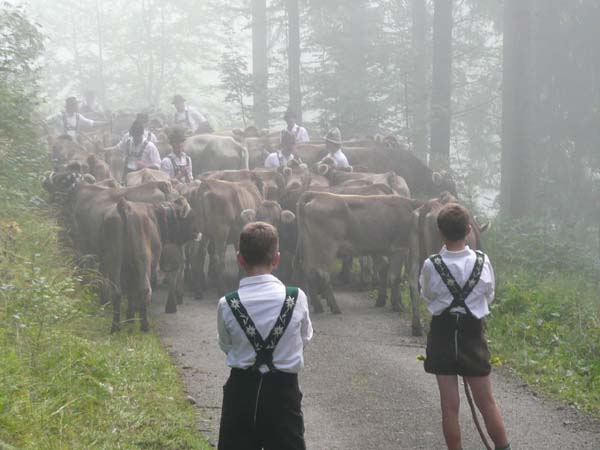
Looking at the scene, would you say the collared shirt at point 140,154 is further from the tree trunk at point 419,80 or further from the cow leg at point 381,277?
the tree trunk at point 419,80

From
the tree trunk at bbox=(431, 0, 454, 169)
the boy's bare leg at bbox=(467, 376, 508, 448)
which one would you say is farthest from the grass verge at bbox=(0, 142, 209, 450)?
the tree trunk at bbox=(431, 0, 454, 169)

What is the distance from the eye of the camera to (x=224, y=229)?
49.8ft

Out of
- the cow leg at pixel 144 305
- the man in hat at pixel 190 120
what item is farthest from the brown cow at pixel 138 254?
the man in hat at pixel 190 120

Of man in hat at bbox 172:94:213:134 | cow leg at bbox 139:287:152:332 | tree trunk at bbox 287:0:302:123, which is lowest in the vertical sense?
cow leg at bbox 139:287:152:332

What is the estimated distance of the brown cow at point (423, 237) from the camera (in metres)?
12.8

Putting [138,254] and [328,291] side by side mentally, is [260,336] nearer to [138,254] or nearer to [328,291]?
[138,254]

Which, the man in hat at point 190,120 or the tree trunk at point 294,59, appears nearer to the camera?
the man in hat at point 190,120

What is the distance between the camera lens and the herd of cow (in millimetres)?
12375

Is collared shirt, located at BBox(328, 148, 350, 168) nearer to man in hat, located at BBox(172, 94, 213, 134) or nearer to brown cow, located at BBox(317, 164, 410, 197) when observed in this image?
brown cow, located at BBox(317, 164, 410, 197)

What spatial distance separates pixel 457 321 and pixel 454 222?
0.68m

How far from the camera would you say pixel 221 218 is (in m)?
15.1

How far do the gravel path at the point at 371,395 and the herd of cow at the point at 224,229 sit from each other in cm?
88

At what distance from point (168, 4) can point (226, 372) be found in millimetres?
45108

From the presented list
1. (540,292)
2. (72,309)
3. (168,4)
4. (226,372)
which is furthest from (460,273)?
(168,4)
